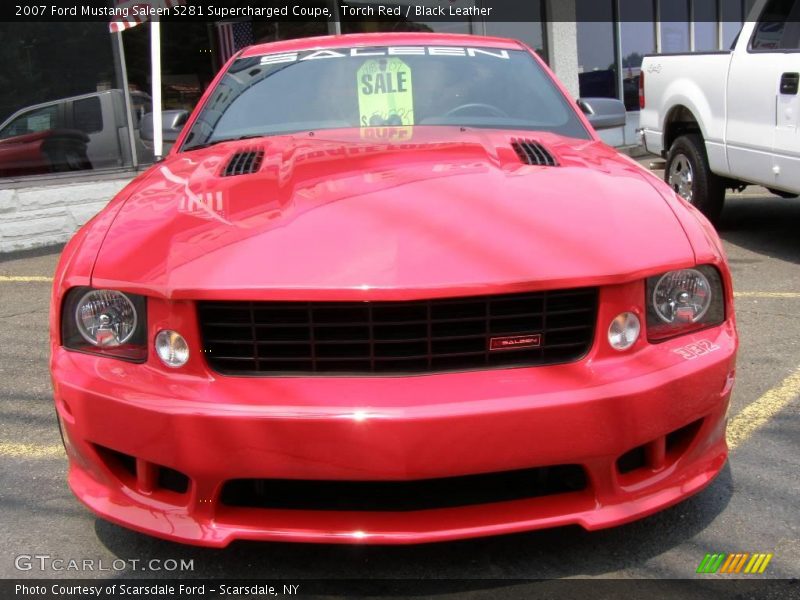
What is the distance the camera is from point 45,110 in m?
8.04

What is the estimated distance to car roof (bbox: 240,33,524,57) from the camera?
4.01m

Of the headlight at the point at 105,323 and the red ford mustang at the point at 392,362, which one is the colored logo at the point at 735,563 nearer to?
the red ford mustang at the point at 392,362

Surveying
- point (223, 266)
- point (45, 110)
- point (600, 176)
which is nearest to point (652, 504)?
point (600, 176)

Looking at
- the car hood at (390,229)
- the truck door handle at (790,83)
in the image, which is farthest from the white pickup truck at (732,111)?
the car hood at (390,229)

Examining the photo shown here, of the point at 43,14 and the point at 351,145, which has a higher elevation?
the point at 43,14

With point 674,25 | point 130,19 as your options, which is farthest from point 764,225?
point 674,25

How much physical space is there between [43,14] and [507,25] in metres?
6.36

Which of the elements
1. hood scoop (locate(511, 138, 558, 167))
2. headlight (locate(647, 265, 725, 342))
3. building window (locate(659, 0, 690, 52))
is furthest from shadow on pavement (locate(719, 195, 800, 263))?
building window (locate(659, 0, 690, 52))

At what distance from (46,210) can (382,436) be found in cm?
656

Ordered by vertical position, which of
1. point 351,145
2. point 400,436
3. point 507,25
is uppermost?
point 507,25

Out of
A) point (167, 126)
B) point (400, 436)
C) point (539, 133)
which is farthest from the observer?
point (167, 126)

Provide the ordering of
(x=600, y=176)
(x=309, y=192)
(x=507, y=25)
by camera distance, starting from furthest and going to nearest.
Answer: (x=507, y=25) → (x=600, y=176) → (x=309, y=192)

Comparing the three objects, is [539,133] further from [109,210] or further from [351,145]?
[109,210]

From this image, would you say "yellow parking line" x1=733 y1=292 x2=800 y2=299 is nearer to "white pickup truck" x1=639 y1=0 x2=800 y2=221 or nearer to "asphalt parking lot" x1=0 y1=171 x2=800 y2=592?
"white pickup truck" x1=639 y1=0 x2=800 y2=221
